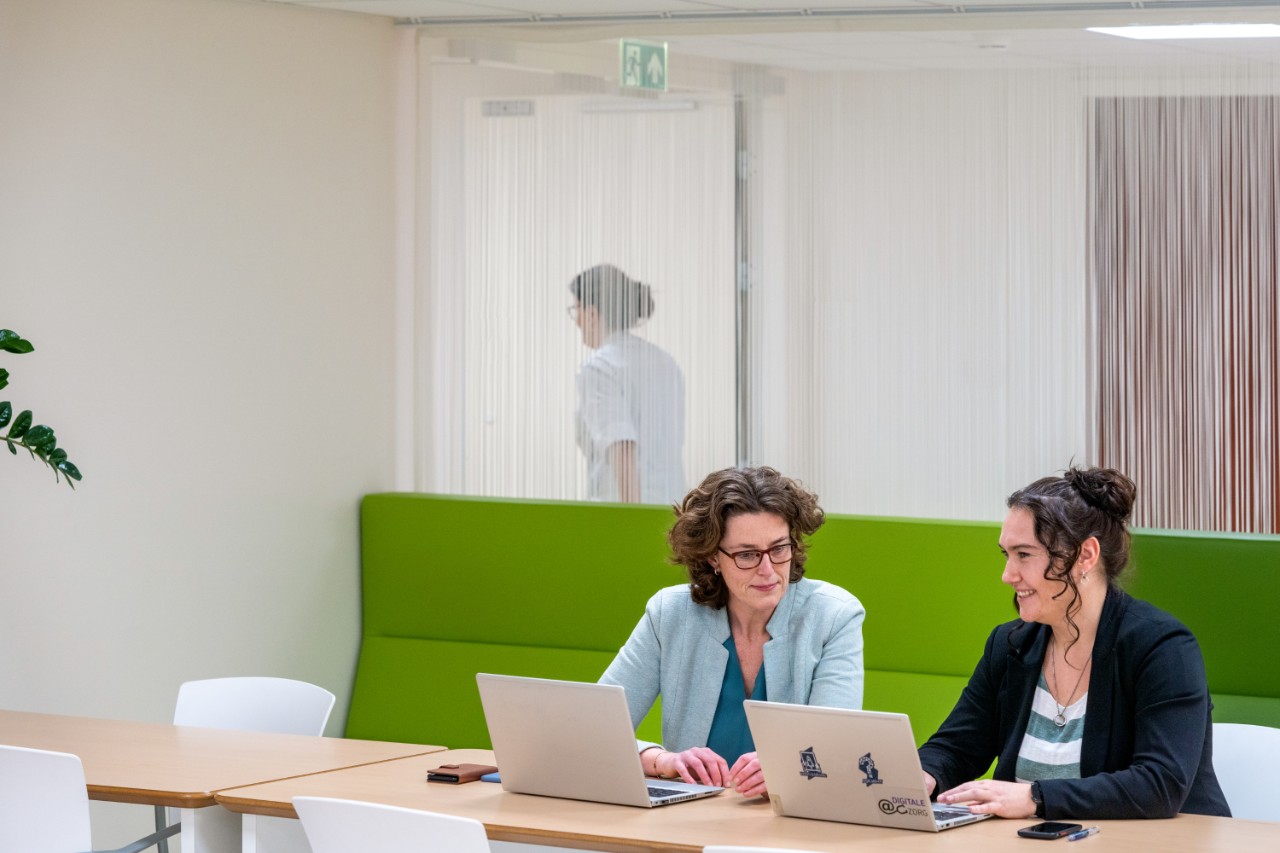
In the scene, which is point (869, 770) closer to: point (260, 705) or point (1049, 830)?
point (1049, 830)

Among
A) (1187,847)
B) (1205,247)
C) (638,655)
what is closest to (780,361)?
(1205,247)

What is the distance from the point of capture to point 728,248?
19.9 ft

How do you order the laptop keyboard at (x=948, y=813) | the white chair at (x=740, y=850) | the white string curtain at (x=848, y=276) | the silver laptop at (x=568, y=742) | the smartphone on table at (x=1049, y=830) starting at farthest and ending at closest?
the white string curtain at (x=848, y=276) < the silver laptop at (x=568, y=742) < the laptop keyboard at (x=948, y=813) < the smartphone on table at (x=1049, y=830) < the white chair at (x=740, y=850)

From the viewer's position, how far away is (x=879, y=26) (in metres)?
5.67

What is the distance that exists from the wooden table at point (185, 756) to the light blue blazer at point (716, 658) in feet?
1.75

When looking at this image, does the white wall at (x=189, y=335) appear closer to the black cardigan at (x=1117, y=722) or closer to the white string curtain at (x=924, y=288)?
the white string curtain at (x=924, y=288)

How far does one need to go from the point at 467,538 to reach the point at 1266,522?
275cm

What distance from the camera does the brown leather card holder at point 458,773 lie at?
362 cm

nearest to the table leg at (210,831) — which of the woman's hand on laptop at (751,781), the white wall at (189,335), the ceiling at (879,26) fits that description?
the woman's hand on laptop at (751,781)

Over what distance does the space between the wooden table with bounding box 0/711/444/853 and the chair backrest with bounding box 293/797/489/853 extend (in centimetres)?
49

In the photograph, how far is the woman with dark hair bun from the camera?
126 inches

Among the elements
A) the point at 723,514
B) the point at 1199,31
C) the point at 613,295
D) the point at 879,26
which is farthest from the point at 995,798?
the point at 613,295

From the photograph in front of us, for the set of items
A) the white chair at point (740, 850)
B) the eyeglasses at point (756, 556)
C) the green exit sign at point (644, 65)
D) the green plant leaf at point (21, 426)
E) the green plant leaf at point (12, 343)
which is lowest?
the white chair at point (740, 850)

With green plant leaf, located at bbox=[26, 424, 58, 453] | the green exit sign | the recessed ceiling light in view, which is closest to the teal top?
green plant leaf, located at bbox=[26, 424, 58, 453]
